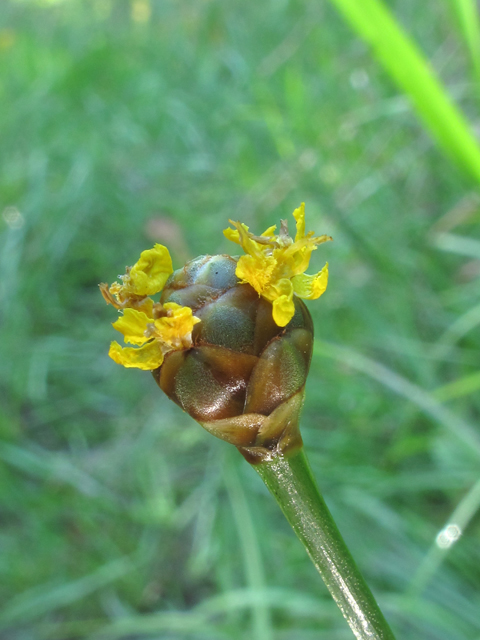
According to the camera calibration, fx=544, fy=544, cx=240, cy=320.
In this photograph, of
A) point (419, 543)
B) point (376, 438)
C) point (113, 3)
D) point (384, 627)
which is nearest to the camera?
point (384, 627)

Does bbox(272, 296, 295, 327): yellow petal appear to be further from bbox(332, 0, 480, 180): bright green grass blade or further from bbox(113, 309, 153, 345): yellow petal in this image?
bbox(332, 0, 480, 180): bright green grass blade

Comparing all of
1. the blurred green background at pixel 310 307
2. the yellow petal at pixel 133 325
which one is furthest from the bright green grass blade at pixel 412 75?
the yellow petal at pixel 133 325

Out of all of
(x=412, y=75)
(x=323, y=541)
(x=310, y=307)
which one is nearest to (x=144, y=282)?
(x=323, y=541)

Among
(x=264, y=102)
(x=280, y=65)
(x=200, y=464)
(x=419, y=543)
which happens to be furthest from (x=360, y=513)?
(x=280, y=65)

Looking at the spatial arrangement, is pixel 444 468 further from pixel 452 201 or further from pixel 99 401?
pixel 99 401

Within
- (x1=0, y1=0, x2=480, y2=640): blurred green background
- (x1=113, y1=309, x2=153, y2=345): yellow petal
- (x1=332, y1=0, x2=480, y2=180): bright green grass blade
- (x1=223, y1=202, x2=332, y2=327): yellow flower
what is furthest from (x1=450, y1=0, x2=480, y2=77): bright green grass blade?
(x1=113, y1=309, x2=153, y2=345): yellow petal

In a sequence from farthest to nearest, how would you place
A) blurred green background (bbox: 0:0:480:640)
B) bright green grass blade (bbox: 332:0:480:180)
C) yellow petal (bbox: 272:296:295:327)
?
blurred green background (bbox: 0:0:480:640) < bright green grass blade (bbox: 332:0:480:180) < yellow petal (bbox: 272:296:295:327)

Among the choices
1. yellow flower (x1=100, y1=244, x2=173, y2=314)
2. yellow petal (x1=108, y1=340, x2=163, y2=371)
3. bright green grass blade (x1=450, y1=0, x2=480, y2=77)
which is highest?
bright green grass blade (x1=450, y1=0, x2=480, y2=77)
